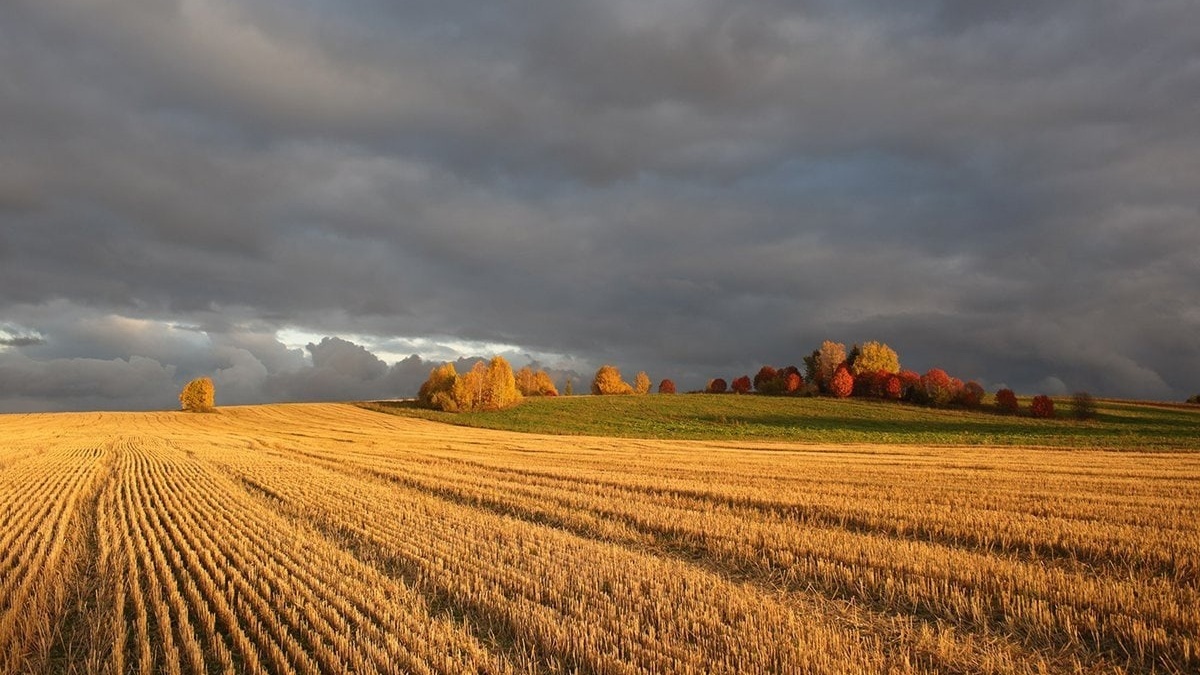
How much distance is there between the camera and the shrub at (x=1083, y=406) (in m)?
70.8

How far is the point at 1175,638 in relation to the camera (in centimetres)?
707

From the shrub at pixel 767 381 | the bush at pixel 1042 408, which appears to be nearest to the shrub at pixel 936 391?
the bush at pixel 1042 408

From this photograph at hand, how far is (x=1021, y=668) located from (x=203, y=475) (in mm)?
26723

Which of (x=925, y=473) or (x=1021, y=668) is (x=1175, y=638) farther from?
(x=925, y=473)

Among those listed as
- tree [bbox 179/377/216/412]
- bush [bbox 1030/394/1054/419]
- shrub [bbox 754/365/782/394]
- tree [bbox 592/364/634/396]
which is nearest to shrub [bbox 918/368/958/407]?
bush [bbox 1030/394/1054/419]

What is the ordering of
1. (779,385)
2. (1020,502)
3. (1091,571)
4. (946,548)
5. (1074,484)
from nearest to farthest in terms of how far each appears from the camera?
(1091,571)
(946,548)
(1020,502)
(1074,484)
(779,385)

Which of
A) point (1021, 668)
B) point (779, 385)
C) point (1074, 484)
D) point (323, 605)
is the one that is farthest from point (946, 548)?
point (779, 385)

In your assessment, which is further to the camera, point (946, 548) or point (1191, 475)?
point (1191, 475)

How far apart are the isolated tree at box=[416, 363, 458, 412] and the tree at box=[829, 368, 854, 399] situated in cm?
5737

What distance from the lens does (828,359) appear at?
404ft

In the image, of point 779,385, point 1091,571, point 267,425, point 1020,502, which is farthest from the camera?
point 779,385

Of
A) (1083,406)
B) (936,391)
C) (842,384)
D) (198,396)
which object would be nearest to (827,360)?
(842,384)

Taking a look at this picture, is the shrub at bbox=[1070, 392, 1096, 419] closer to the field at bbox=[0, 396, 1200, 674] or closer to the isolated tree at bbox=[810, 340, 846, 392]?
the isolated tree at bbox=[810, 340, 846, 392]

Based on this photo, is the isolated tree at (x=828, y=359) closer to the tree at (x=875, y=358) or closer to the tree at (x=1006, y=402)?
the tree at (x=875, y=358)
